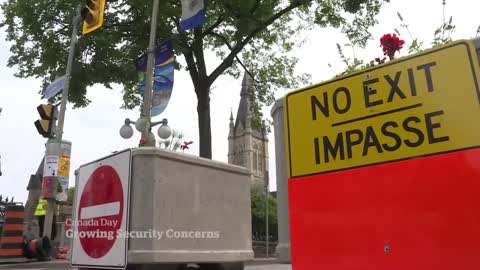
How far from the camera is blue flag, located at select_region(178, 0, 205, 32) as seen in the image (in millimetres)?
11266

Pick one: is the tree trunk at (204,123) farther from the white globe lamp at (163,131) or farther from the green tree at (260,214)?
the green tree at (260,214)

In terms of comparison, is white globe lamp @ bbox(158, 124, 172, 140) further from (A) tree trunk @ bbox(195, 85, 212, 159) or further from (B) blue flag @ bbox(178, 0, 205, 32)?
(B) blue flag @ bbox(178, 0, 205, 32)

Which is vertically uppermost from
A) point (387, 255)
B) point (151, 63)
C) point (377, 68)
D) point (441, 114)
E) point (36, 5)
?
point (36, 5)

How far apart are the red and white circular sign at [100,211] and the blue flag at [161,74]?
7.87 metres

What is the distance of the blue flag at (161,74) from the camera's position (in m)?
12.1

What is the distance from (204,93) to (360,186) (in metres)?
13.1

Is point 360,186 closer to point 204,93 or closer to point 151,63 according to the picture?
point 151,63

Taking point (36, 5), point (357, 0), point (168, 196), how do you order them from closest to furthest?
point (168, 196)
point (36, 5)
point (357, 0)

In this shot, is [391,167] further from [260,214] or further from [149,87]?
[260,214]

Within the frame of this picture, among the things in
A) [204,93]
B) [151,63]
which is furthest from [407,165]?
[204,93]

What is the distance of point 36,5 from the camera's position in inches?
554

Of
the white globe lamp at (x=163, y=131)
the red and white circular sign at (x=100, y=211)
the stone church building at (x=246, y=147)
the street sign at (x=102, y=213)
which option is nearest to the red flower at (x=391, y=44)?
the street sign at (x=102, y=213)

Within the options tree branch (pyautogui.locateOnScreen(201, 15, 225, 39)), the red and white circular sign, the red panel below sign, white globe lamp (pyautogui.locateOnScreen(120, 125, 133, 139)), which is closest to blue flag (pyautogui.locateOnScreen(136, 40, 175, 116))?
white globe lamp (pyautogui.locateOnScreen(120, 125, 133, 139))

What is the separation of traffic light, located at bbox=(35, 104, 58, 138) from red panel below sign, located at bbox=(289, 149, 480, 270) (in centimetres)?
1024
